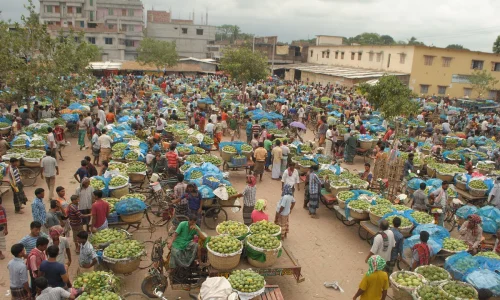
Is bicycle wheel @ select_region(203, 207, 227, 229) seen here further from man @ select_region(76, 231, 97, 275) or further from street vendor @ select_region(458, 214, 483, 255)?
street vendor @ select_region(458, 214, 483, 255)

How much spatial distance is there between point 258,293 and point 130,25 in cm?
6612

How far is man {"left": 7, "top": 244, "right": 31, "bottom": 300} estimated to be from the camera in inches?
221

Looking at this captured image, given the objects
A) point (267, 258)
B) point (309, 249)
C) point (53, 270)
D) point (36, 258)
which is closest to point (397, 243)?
point (309, 249)

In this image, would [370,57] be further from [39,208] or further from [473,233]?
[39,208]

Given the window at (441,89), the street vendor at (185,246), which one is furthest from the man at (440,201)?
the window at (441,89)

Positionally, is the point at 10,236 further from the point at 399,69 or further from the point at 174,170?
the point at 399,69

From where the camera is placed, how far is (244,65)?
27.5 meters

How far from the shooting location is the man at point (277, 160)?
526 inches

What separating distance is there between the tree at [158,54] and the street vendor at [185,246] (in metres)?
39.5

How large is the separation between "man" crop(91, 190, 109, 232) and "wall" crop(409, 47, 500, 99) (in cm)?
3696

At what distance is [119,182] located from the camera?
984 centimetres

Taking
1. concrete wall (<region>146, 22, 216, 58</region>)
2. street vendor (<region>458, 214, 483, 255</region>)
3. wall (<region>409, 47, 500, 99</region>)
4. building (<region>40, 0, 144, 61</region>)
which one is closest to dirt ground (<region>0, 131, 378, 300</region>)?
street vendor (<region>458, 214, 483, 255</region>)

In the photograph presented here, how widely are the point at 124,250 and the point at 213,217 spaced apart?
3.42 metres

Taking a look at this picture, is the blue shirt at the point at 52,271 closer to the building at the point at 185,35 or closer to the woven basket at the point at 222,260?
the woven basket at the point at 222,260
